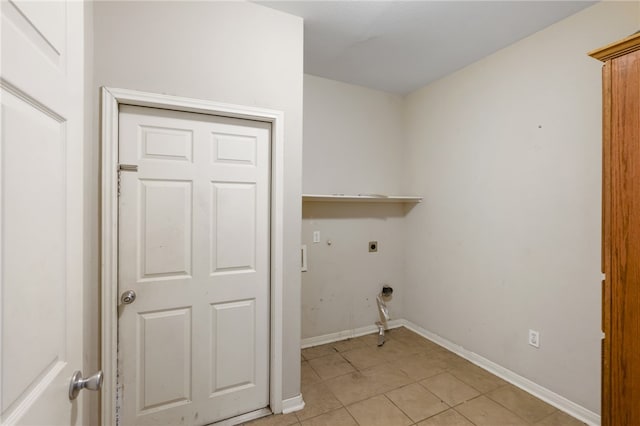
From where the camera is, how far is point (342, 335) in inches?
119

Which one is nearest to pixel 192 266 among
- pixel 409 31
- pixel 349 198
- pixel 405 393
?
pixel 349 198

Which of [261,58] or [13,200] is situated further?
[261,58]

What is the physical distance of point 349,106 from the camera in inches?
120

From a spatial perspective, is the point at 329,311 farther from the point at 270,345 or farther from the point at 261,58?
the point at 261,58

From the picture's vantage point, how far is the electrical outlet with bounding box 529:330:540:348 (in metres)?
2.12

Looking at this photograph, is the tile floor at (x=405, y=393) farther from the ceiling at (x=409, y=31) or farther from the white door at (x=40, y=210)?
the ceiling at (x=409, y=31)

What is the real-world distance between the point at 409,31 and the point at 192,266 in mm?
2198

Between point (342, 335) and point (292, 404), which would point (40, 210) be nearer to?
point (292, 404)

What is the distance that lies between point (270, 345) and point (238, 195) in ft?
3.30

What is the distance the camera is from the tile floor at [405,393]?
73.3 inches

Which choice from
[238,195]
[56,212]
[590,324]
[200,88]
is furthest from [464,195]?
[56,212]

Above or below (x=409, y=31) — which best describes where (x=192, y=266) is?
below

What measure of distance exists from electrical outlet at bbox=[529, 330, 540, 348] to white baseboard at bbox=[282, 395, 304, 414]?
173 centimetres

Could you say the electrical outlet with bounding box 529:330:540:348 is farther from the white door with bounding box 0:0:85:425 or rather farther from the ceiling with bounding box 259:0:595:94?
the white door with bounding box 0:0:85:425
